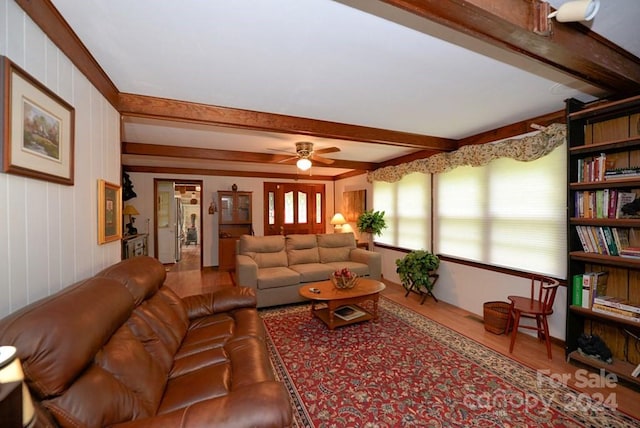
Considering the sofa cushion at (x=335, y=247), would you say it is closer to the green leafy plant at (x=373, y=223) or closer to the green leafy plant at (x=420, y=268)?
the green leafy plant at (x=373, y=223)

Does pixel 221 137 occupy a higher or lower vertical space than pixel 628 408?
higher

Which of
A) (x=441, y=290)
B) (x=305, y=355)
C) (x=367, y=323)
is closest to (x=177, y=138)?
(x=305, y=355)

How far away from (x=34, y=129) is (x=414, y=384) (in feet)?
9.40

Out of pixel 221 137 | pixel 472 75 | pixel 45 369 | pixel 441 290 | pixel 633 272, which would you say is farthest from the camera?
pixel 441 290

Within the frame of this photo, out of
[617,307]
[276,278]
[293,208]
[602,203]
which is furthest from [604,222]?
[293,208]

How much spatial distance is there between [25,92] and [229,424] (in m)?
1.68

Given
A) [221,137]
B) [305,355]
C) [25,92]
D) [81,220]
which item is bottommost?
[305,355]

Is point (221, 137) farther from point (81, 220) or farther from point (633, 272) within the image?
point (633, 272)

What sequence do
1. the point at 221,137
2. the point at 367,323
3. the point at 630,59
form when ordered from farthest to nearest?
the point at 221,137 → the point at 367,323 → the point at 630,59

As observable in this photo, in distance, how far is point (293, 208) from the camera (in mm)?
7258

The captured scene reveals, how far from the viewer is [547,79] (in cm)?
214

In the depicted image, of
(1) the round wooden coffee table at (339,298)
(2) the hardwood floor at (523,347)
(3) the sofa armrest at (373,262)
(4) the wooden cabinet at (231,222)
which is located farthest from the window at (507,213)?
(4) the wooden cabinet at (231,222)

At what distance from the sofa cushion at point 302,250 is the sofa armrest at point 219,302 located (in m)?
1.90

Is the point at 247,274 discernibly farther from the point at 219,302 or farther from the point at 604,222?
the point at 604,222
